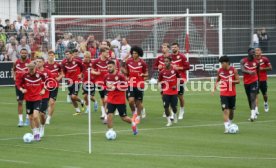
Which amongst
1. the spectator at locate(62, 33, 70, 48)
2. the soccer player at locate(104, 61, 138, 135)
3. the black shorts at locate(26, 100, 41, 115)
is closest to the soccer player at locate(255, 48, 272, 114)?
the soccer player at locate(104, 61, 138, 135)

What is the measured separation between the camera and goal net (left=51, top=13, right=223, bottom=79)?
37781 mm

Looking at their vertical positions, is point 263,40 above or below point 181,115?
above

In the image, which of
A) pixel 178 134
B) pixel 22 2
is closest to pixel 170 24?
pixel 22 2

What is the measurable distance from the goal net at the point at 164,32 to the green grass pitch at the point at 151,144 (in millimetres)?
8617

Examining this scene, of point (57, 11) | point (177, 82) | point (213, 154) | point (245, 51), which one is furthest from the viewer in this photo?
point (245, 51)

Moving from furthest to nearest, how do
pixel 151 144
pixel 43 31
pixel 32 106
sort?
pixel 43 31, pixel 32 106, pixel 151 144

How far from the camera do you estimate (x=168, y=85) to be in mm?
25422

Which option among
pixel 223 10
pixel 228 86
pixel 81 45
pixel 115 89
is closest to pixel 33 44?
pixel 81 45

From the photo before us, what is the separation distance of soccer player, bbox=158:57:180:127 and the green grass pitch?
0.65 metres

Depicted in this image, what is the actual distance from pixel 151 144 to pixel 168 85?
4.52 meters

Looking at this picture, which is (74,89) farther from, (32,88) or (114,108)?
(32,88)

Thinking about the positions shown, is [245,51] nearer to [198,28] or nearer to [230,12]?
[230,12]

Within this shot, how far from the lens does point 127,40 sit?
129 feet

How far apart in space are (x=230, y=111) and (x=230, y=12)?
75.7 ft
